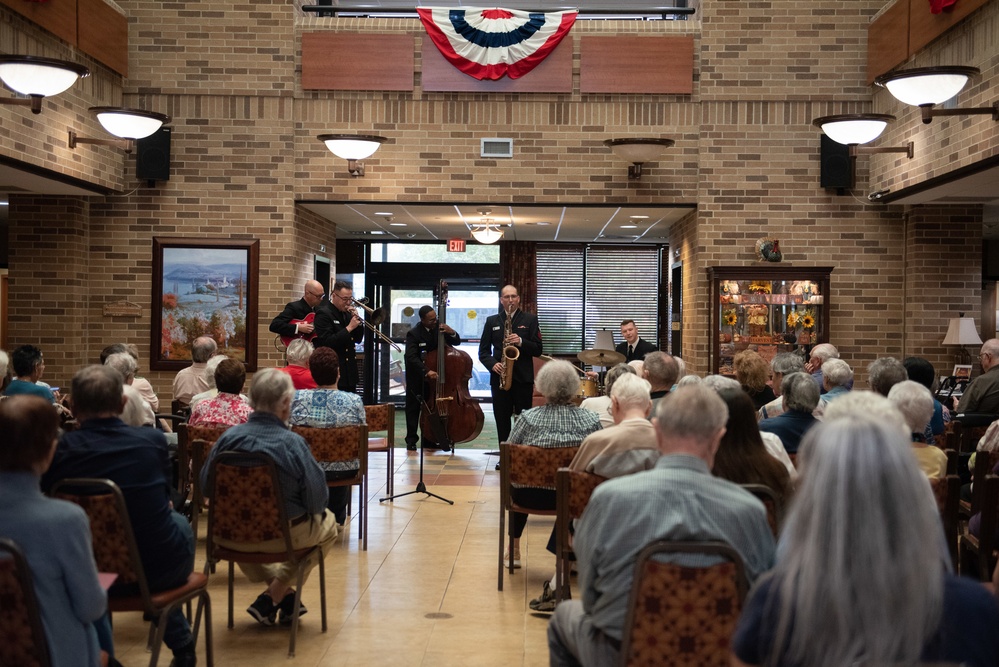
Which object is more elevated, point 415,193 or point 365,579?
point 415,193

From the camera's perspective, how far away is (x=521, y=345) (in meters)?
9.21

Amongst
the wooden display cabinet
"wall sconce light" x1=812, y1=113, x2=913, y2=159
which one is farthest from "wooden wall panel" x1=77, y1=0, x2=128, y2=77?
"wall sconce light" x1=812, y1=113, x2=913, y2=159

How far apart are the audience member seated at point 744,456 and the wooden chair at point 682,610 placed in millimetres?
1143

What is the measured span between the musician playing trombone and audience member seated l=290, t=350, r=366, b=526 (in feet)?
8.62

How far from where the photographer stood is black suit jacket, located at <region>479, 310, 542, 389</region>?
925cm

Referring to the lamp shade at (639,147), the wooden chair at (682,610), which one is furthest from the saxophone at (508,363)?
the wooden chair at (682,610)

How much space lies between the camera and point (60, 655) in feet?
8.73

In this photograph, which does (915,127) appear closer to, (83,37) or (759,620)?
(83,37)

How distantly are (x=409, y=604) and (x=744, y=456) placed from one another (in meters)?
2.22

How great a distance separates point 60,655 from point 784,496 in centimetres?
250

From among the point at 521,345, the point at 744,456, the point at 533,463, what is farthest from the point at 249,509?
the point at 521,345

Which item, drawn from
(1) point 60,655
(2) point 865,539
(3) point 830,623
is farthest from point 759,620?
(1) point 60,655

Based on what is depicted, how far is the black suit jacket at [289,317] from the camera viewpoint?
9016 mm

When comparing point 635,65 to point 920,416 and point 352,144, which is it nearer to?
point 352,144
